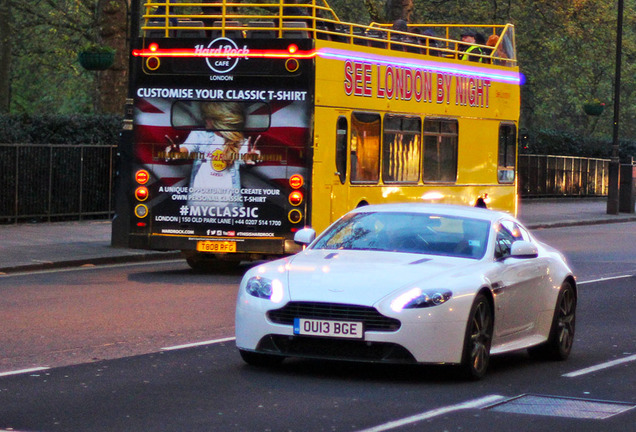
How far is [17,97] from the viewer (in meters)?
65.2

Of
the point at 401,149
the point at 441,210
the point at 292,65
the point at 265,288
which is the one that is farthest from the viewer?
the point at 401,149

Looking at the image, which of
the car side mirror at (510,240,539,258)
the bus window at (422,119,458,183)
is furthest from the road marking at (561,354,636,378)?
the bus window at (422,119,458,183)

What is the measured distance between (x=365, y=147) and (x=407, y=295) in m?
9.66

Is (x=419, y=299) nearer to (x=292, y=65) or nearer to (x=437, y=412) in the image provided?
(x=437, y=412)

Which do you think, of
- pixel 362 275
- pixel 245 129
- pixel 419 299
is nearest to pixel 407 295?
pixel 419 299

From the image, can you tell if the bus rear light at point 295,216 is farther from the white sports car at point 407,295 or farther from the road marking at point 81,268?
the white sports car at point 407,295

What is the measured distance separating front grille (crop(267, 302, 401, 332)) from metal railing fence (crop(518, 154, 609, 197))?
3743cm

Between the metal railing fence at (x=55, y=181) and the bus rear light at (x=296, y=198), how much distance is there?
9.80 metres

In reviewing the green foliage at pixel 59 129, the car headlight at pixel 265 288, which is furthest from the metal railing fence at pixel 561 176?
the car headlight at pixel 265 288

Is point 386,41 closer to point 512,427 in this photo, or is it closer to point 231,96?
point 231,96

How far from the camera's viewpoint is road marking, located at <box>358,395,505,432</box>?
24.6 feet

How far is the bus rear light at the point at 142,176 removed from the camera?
17734 millimetres

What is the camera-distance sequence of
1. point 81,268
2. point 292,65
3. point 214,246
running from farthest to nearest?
point 81,268
point 214,246
point 292,65

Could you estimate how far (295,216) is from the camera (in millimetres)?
17281
